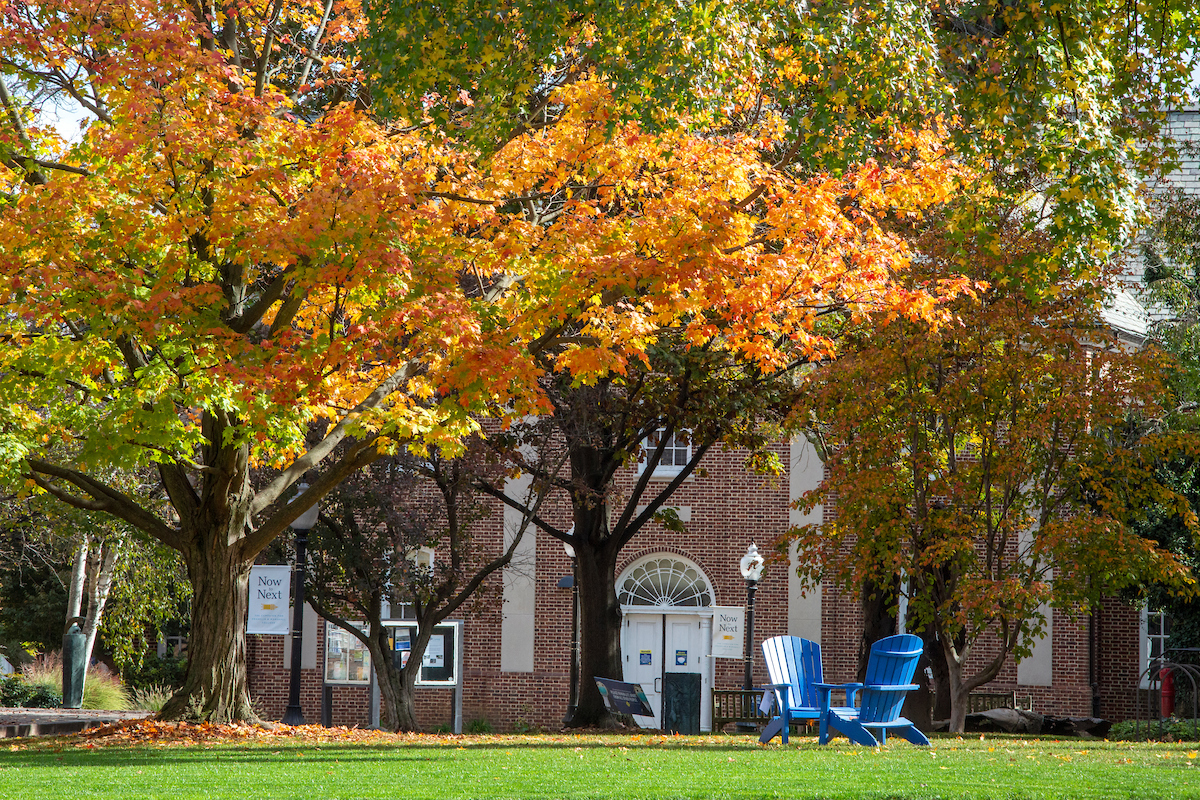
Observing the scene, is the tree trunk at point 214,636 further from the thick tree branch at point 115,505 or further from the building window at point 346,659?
the building window at point 346,659

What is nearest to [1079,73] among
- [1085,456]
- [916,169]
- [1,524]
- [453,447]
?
[916,169]

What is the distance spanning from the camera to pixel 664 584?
2509 cm

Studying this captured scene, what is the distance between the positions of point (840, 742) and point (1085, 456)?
510 centimetres

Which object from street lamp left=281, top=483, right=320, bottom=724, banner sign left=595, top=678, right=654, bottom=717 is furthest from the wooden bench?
street lamp left=281, top=483, right=320, bottom=724

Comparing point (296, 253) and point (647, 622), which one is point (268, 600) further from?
point (647, 622)

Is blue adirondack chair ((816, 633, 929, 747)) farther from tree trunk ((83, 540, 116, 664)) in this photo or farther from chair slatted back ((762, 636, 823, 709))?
tree trunk ((83, 540, 116, 664))

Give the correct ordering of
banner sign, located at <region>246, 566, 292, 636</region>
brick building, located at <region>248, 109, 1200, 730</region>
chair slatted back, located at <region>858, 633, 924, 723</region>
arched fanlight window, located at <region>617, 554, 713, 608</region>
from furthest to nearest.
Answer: arched fanlight window, located at <region>617, 554, 713, 608</region> → brick building, located at <region>248, 109, 1200, 730</region> → banner sign, located at <region>246, 566, 292, 636</region> → chair slatted back, located at <region>858, 633, 924, 723</region>

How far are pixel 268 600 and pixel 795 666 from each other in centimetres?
588

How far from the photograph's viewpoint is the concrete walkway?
45.8ft

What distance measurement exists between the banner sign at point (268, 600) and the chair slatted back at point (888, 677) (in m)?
6.27

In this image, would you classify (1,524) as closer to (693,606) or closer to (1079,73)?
(693,606)

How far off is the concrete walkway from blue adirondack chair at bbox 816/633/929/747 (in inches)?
335

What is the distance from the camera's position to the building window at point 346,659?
2508 centimetres

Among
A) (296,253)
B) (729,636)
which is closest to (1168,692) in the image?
(729,636)
